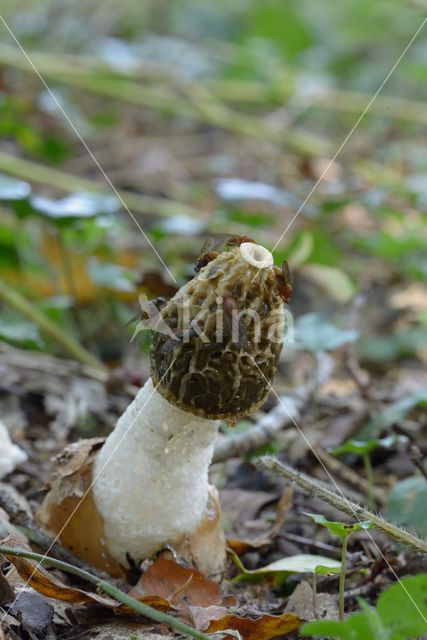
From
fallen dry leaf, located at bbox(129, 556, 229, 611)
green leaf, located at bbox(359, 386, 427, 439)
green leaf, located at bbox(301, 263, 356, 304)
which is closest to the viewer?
fallen dry leaf, located at bbox(129, 556, 229, 611)

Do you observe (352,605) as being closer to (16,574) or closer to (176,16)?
(16,574)

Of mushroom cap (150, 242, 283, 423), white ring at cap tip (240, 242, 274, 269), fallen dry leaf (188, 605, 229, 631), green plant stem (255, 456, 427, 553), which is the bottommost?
fallen dry leaf (188, 605, 229, 631)

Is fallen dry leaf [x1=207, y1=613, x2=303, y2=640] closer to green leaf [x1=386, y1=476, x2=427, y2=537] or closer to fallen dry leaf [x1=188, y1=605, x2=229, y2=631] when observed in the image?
fallen dry leaf [x1=188, y1=605, x2=229, y2=631]

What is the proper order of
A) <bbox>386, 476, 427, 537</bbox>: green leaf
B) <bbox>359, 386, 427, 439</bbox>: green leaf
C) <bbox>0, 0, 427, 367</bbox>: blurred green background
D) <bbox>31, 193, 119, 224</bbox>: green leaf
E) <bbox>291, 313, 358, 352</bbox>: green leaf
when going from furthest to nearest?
<bbox>0, 0, 427, 367</bbox>: blurred green background, <bbox>31, 193, 119, 224</bbox>: green leaf, <bbox>291, 313, 358, 352</bbox>: green leaf, <bbox>359, 386, 427, 439</bbox>: green leaf, <bbox>386, 476, 427, 537</bbox>: green leaf

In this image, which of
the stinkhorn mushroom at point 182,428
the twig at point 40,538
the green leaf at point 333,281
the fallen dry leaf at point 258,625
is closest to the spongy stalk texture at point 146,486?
the stinkhorn mushroom at point 182,428

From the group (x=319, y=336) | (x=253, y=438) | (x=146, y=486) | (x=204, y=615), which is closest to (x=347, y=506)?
(x=204, y=615)

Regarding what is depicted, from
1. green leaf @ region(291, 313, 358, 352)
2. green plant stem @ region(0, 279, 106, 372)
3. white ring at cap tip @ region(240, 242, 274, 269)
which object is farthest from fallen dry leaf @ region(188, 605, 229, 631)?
green plant stem @ region(0, 279, 106, 372)

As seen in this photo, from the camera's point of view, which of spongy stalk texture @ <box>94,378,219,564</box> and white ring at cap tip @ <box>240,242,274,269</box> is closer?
white ring at cap tip @ <box>240,242,274,269</box>

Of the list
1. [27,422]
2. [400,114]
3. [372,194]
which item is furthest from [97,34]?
[27,422]
